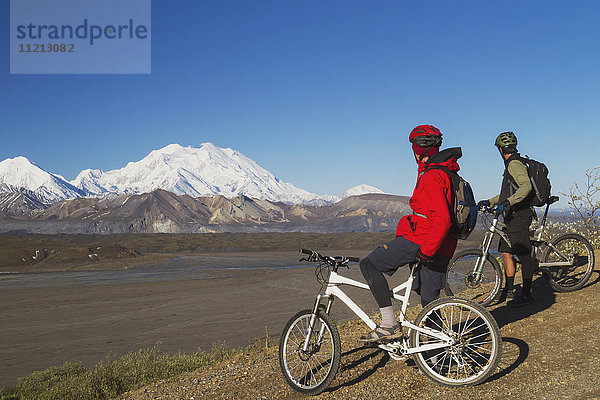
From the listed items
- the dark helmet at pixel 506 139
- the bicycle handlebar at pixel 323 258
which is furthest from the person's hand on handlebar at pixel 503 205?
the bicycle handlebar at pixel 323 258

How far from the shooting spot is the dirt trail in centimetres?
416

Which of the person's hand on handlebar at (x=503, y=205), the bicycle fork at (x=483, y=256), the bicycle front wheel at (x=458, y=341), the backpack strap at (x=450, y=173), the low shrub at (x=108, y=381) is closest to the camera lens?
the bicycle front wheel at (x=458, y=341)

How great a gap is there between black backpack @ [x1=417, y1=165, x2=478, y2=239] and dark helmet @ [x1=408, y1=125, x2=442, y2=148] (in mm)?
304

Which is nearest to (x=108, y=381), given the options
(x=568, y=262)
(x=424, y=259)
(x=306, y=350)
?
(x=306, y=350)

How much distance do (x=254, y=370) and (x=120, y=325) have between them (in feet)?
51.5

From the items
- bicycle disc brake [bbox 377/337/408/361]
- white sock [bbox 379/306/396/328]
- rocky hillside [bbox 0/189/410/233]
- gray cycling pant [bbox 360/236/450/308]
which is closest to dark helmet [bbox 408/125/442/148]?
gray cycling pant [bbox 360/236/450/308]

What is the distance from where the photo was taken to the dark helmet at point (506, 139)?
6730mm

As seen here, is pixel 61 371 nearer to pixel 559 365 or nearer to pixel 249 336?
pixel 249 336

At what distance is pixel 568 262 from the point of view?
7.36 m

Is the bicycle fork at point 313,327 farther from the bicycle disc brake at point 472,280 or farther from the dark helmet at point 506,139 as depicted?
the dark helmet at point 506,139

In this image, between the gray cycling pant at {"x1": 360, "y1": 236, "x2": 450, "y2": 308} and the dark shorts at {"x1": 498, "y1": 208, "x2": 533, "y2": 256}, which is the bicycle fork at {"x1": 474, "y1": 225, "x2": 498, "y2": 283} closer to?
the dark shorts at {"x1": 498, "y1": 208, "x2": 533, "y2": 256}

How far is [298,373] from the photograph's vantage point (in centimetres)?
474

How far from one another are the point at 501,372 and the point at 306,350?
1925mm

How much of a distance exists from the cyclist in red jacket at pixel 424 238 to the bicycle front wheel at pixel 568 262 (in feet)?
12.7
